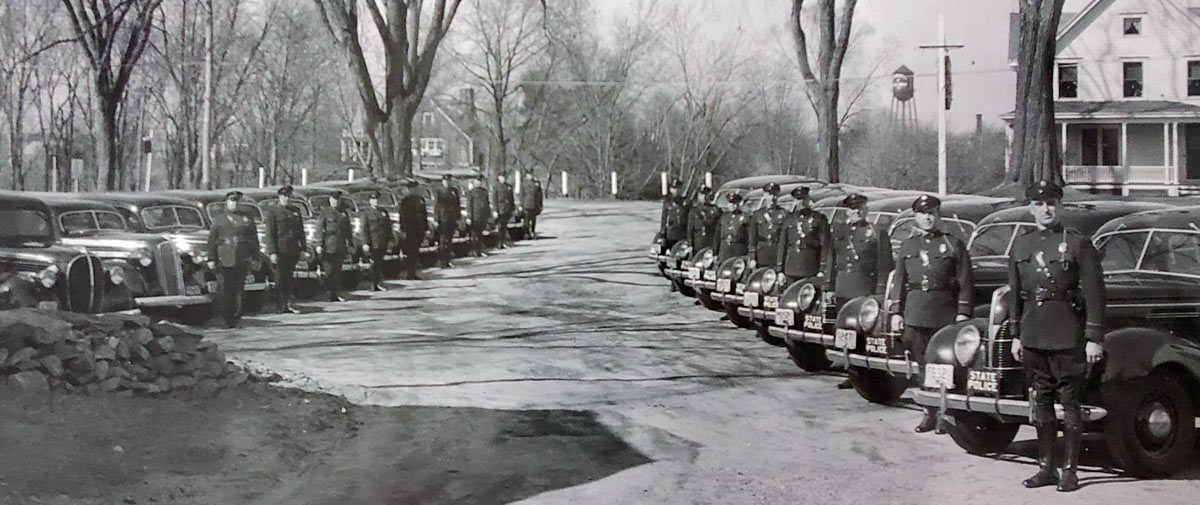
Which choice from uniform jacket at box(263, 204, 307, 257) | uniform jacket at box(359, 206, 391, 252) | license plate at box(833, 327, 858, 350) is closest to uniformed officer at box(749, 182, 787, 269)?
license plate at box(833, 327, 858, 350)

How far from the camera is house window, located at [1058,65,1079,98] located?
8.16 metres

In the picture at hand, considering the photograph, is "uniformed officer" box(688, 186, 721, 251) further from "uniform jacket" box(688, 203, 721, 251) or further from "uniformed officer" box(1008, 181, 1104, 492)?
"uniformed officer" box(1008, 181, 1104, 492)

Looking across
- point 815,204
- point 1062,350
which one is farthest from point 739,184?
point 1062,350

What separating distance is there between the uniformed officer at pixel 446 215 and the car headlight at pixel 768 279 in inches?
254

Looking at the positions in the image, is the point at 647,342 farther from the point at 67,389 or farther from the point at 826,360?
the point at 67,389

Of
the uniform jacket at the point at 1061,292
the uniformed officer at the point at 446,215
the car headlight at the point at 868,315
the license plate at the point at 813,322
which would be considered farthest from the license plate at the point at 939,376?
the uniformed officer at the point at 446,215

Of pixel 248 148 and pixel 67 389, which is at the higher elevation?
pixel 248 148

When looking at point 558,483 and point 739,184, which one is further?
point 739,184

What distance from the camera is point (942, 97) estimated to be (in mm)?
9062

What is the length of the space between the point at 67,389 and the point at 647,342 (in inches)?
213

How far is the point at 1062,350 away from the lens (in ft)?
18.1

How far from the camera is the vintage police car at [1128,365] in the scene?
5.71 m

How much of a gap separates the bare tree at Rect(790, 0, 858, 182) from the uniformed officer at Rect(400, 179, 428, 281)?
561 centimetres

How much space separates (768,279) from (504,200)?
22.9ft
